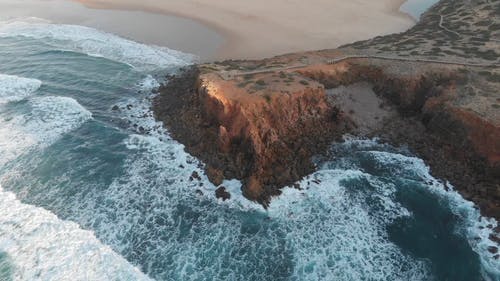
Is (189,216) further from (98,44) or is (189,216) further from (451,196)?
(98,44)

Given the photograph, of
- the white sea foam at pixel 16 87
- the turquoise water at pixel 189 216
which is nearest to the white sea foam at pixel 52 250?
the turquoise water at pixel 189 216

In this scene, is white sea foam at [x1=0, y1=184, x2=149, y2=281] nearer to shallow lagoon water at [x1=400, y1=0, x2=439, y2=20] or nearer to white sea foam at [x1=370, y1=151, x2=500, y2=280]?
white sea foam at [x1=370, y1=151, x2=500, y2=280]

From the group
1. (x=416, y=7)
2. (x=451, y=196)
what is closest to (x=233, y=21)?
(x=416, y=7)

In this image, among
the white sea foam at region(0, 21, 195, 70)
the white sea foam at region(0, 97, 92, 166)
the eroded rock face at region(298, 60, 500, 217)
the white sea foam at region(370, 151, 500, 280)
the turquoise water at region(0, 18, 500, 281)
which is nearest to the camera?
the turquoise water at region(0, 18, 500, 281)

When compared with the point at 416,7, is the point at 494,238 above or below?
below

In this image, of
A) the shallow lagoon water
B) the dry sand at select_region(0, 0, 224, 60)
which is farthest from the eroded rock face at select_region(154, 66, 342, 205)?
the shallow lagoon water

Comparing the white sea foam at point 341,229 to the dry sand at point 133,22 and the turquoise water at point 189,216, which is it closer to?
→ the turquoise water at point 189,216
